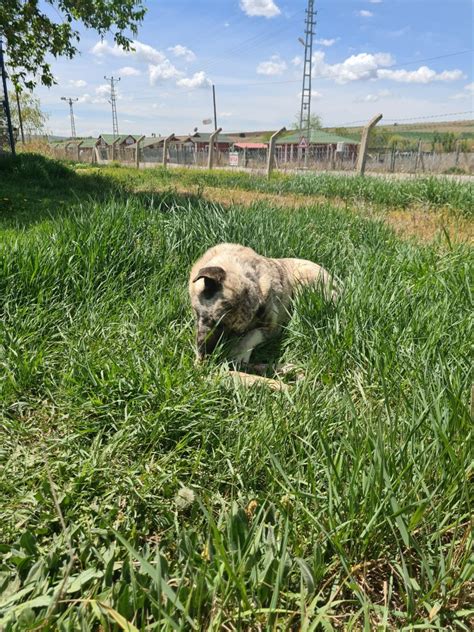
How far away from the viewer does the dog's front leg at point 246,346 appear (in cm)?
308

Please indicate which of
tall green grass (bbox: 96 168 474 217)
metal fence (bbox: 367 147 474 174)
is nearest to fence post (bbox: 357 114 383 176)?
tall green grass (bbox: 96 168 474 217)

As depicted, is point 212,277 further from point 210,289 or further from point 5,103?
point 5,103

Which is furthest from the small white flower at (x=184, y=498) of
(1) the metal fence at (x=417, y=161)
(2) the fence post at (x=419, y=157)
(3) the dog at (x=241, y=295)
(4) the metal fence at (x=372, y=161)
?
(2) the fence post at (x=419, y=157)

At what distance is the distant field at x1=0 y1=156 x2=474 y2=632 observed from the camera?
147 centimetres

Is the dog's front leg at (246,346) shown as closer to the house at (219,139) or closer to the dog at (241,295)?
the dog at (241,295)

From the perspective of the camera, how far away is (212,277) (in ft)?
8.87

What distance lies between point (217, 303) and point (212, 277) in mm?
181

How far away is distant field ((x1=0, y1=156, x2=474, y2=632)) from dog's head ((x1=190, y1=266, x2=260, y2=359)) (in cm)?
20

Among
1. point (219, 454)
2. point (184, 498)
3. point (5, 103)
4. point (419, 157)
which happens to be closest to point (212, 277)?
point (219, 454)

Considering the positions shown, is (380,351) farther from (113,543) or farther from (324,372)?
(113,543)

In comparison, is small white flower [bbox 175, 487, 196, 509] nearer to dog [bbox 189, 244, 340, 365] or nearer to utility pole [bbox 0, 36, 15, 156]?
dog [bbox 189, 244, 340, 365]

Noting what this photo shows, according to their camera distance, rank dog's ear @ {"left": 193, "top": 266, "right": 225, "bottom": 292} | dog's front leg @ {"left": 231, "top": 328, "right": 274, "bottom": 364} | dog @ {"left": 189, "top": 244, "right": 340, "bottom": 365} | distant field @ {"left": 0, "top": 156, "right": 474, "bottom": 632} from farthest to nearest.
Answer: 1. dog's front leg @ {"left": 231, "top": 328, "right": 274, "bottom": 364}
2. dog @ {"left": 189, "top": 244, "right": 340, "bottom": 365}
3. dog's ear @ {"left": 193, "top": 266, "right": 225, "bottom": 292}
4. distant field @ {"left": 0, "top": 156, "right": 474, "bottom": 632}

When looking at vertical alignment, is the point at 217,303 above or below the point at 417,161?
below

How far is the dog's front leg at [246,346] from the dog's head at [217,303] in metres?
0.15
